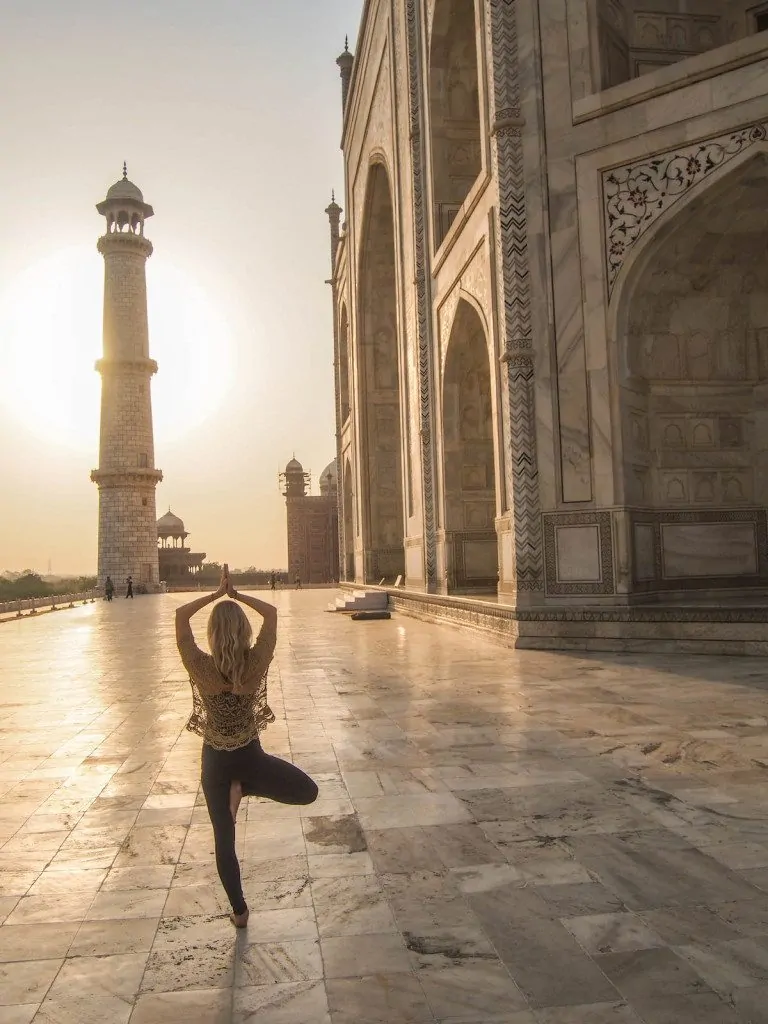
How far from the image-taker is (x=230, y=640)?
262 centimetres

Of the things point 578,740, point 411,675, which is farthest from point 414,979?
point 411,675

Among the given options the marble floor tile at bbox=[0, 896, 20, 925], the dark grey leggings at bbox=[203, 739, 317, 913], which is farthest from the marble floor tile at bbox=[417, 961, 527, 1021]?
the marble floor tile at bbox=[0, 896, 20, 925]

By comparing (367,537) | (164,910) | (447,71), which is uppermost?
(447,71)

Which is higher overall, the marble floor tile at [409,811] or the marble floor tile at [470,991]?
the marble floor tile at [409,811]

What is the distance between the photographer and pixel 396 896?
2791mm

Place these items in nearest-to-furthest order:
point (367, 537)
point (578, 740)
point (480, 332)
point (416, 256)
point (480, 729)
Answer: point (578, 740)
point (480, 729)
point (480, 332)
point (416, 256)
point (367, 537)

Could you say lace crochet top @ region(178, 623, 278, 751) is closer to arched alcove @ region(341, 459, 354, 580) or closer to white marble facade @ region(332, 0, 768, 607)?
white marble facade @ region(332, 0, 768, 607)

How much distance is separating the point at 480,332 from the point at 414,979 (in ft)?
40.1

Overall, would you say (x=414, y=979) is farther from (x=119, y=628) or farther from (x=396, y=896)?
(x=119, y=628)

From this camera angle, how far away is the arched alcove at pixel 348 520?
2759 centimetres

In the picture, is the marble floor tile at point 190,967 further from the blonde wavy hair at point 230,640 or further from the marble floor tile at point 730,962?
the marble floor tile at point 730,962

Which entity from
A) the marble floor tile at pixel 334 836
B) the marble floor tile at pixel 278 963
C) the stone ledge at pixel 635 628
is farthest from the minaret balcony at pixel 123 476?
the marble floor tile at pixel 278 963

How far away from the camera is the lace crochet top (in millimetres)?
2648

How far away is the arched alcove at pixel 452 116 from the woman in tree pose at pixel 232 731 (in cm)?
1289
